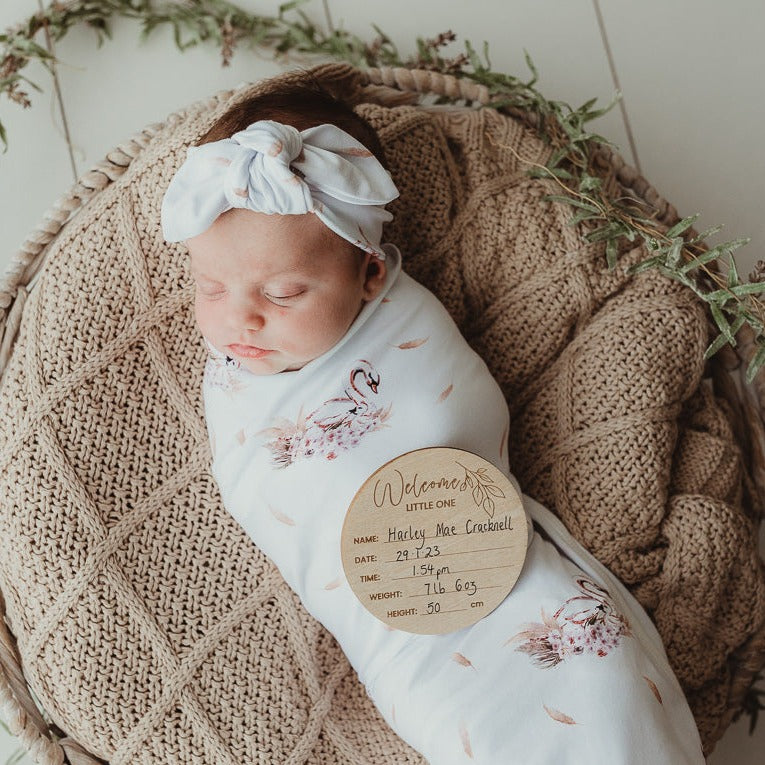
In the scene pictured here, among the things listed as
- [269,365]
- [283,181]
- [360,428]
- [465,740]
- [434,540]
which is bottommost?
[465,740]

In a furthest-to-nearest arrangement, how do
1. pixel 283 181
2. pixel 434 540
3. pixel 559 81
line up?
pixel 559 81 → pixel 434 540 → pixel 283 181

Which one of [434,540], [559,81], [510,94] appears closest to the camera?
[434,540]

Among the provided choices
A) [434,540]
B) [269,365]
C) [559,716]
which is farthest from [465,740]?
[269,365]

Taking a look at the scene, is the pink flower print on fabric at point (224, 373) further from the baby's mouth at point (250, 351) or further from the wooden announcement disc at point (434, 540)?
the wooden announcement disc at point (434, 540)

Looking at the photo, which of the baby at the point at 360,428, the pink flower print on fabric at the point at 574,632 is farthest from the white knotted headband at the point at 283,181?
the pink flower print on fabric at the point at 574,632

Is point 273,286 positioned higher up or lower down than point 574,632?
higher up

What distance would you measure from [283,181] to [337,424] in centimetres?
33

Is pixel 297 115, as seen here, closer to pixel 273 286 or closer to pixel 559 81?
pixel 273 286

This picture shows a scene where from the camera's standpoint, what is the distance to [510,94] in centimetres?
143

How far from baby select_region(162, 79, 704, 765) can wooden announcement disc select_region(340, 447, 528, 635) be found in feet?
0.13

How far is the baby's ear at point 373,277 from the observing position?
1150mm

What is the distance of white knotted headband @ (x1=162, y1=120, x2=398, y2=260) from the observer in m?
0.98

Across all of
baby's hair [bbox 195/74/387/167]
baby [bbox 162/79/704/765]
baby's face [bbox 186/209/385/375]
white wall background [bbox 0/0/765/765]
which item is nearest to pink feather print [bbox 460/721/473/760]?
baby [bbox 162/79/704/765]

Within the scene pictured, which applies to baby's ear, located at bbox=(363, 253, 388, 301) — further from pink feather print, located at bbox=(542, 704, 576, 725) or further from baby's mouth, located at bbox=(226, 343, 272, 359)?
pink feather print, located at bbox=(542, 704, 576, 725)
